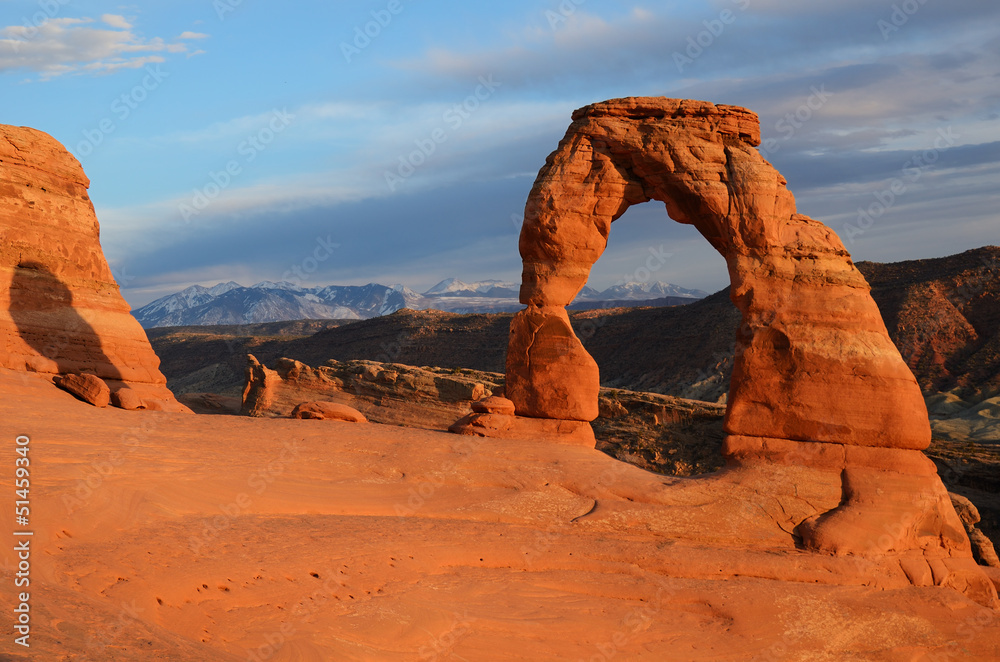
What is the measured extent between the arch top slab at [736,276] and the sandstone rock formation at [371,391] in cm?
1210

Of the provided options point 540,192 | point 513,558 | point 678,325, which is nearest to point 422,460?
point 513,558

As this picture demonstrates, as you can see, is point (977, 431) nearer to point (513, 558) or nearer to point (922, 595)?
point (922, 595)

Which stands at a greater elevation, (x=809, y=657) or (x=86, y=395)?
(x=86, y=395)

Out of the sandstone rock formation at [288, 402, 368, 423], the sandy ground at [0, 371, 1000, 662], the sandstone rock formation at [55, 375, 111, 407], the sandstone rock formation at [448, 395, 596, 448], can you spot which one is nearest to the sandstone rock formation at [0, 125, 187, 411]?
the sandstone rock formation at [55, 375, 111, 407]

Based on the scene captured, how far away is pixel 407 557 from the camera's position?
10.1m

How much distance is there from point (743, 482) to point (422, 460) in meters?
5.30

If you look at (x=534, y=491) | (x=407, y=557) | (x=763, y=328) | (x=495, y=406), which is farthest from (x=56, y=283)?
(x=763, y=328)

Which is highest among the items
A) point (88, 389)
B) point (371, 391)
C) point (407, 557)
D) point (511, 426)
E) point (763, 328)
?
point (763, 328)

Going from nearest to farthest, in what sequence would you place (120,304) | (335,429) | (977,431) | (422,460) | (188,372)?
(422,460) < (335,429) < (120,304) < (977,431) < (188,372)

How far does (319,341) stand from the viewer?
243ft

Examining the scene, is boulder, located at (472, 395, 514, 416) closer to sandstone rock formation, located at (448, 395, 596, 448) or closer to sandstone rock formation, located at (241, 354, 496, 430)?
sandstone rock formation, located at (448, 395, 596, 448)

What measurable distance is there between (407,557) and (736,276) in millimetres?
8570

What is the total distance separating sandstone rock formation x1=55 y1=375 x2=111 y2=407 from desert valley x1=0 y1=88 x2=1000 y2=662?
13 centimetres

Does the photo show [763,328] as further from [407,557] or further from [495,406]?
[407,557]
